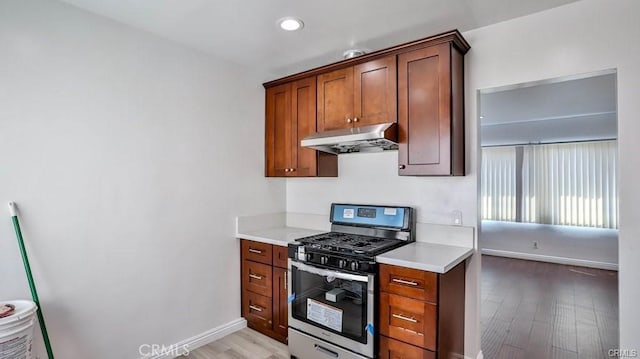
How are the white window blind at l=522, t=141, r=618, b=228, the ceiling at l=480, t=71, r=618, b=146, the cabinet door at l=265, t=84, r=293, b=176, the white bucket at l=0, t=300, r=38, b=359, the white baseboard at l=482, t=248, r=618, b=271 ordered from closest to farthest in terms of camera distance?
the white bucket at l=0, t=300, r=38, b=359 → the cabinet door at l=265, t=84, r=293, b=176 → the ceiling at l=480, t=71, r=618, b=146 → the white baseboard at l=482, t=248, r=618, b=271 → the white window blind at l=522, t=141, r=618, b=228

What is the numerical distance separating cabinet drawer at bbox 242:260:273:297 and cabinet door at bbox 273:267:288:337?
0.23ft

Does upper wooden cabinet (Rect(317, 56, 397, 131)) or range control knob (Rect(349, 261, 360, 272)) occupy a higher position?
upper wooden cabinet (Rect(317, 56, 397, 131))

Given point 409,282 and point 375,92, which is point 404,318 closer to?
point 409,282

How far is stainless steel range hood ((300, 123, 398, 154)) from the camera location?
2.32 metres

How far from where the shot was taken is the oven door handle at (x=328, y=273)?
2132 mm

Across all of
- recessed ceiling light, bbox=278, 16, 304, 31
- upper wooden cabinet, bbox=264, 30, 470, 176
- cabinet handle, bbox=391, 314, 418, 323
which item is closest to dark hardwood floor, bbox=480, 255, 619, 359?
cabinet handle, bbox=391, 314, 418, 323

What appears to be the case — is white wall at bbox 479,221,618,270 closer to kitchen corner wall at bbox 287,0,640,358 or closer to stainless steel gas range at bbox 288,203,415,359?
kitchen corner wall at bbox 287,0,640,358

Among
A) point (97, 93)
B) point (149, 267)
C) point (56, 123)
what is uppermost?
point (97, 93)

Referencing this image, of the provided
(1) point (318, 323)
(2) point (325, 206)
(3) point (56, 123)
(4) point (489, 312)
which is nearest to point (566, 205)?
(4) point (489, 312)

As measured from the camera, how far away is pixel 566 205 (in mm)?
5867

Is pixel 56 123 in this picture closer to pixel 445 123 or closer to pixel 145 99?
pixel 145 99

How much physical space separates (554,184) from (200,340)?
6383 millimetres

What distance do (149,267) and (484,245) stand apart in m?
6.44

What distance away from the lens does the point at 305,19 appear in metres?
2.19
